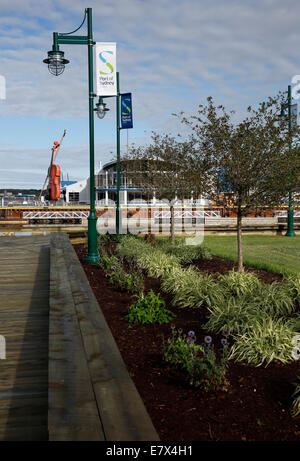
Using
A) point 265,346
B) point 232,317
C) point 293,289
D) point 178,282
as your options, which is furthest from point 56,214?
point 265,346

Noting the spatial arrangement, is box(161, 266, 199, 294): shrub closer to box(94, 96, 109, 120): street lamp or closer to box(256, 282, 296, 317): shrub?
box(256, 282, 296, 317): shrub

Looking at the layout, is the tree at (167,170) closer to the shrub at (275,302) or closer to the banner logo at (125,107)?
the banner logo at (125,107)

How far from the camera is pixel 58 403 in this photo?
2668 millimetres

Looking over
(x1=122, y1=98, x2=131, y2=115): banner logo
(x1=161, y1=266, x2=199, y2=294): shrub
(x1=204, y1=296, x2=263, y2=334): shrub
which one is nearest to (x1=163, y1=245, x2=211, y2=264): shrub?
(x1=161, y1=266, x2=199, y2=294): shrub

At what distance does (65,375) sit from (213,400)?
114 cm

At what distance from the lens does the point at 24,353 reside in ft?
14.9

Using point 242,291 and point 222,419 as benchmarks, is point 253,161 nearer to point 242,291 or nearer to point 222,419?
point 242,291

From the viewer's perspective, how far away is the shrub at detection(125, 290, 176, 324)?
5.29 metres

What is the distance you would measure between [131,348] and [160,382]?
86cm

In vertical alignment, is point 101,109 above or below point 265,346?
above

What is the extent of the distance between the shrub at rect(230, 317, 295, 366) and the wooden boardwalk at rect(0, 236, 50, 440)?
70.7 inches

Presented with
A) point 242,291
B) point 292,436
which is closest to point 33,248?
point 242,291

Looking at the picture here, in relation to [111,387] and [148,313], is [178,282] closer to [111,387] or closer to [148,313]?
[148,313]
